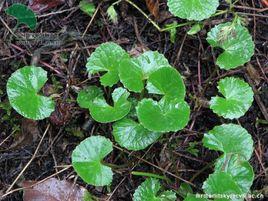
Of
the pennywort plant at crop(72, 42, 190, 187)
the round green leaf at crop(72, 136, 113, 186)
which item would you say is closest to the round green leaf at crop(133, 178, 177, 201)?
the pennywort plant at crop(72, 42, 190, 187)

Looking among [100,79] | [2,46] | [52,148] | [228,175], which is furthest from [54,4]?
[228,175]

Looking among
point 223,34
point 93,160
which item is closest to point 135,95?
point 93,160

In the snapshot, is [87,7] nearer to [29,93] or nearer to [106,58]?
[106,58]

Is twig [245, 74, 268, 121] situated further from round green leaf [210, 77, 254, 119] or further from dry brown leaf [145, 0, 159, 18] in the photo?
dry brown leaf [145, 0, 159, 18]

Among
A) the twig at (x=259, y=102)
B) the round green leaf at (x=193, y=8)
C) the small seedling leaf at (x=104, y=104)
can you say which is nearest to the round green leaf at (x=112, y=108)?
the small seedling leaf at (x=104, y=104)

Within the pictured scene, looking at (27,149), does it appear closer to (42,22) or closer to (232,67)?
(42,22)

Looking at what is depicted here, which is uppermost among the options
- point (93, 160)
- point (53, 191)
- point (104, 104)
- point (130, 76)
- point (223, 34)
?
point (223, 34)

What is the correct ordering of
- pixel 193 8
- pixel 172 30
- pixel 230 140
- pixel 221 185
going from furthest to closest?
pixel 172 30 < pixel 193 8 < pixel 230 140 < pixel 221 185
